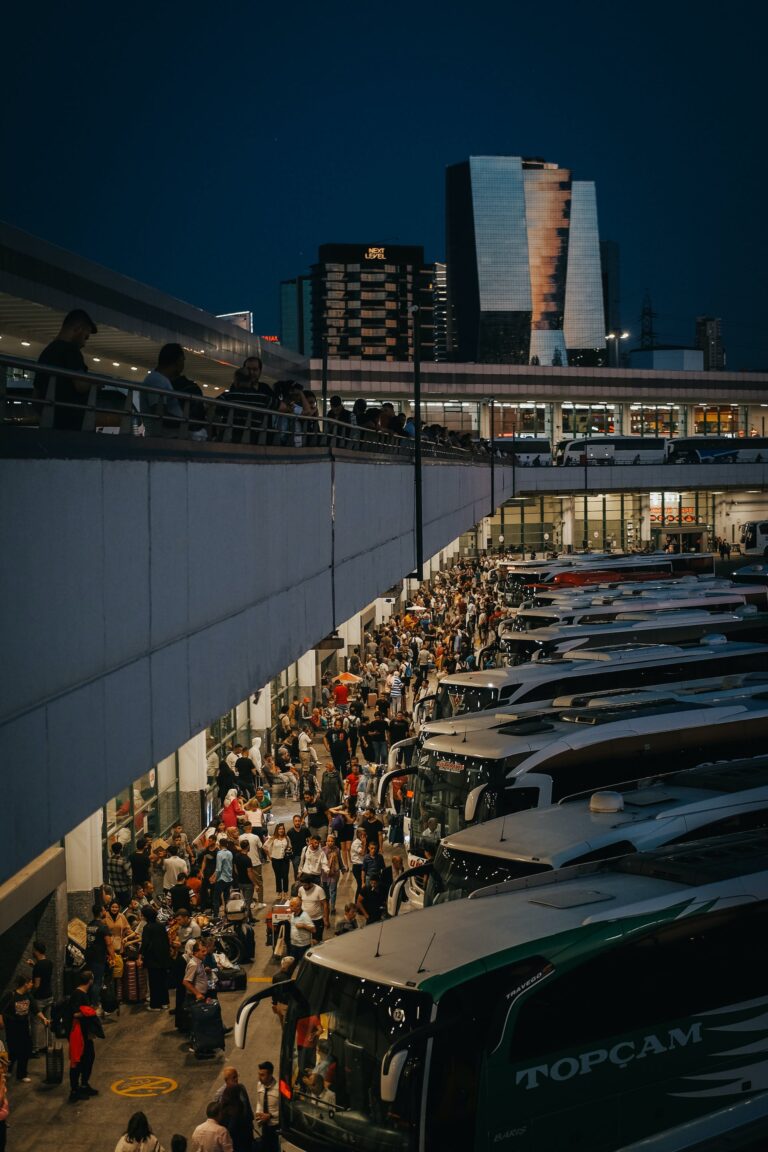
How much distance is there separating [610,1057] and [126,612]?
420 centimetres

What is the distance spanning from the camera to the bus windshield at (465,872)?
37.6 feet

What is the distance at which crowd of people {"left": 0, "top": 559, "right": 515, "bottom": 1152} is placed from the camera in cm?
1086

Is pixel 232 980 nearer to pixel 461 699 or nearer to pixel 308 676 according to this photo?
pixel 461 699

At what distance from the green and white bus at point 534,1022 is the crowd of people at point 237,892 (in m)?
0.32

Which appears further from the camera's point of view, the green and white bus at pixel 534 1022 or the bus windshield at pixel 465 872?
the bus windshield at pixel 465 872

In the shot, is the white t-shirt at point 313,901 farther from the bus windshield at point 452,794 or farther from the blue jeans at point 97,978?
the blue jeans at point 97,978

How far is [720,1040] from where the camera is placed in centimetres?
885

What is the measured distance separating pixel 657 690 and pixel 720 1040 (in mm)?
9443

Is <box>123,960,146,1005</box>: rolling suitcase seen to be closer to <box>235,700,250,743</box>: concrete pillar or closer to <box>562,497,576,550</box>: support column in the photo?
<box>235,700,250,743</box>: concrete pillar

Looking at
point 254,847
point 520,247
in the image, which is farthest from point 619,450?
point 520,247

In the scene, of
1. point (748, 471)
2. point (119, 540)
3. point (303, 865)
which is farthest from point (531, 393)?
point (119, 540)

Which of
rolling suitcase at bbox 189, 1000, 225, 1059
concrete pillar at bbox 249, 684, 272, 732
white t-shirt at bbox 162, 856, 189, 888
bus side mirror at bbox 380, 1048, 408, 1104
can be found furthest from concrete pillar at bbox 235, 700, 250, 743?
bus side mirror at bbox 380, 1048, 408, 1104

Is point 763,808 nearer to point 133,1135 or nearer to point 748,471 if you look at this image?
point 133,1135

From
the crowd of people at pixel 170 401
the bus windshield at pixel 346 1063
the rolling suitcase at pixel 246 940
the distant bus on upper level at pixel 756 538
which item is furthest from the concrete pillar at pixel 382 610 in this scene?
the distant bus on upper level at pixel 756 538
